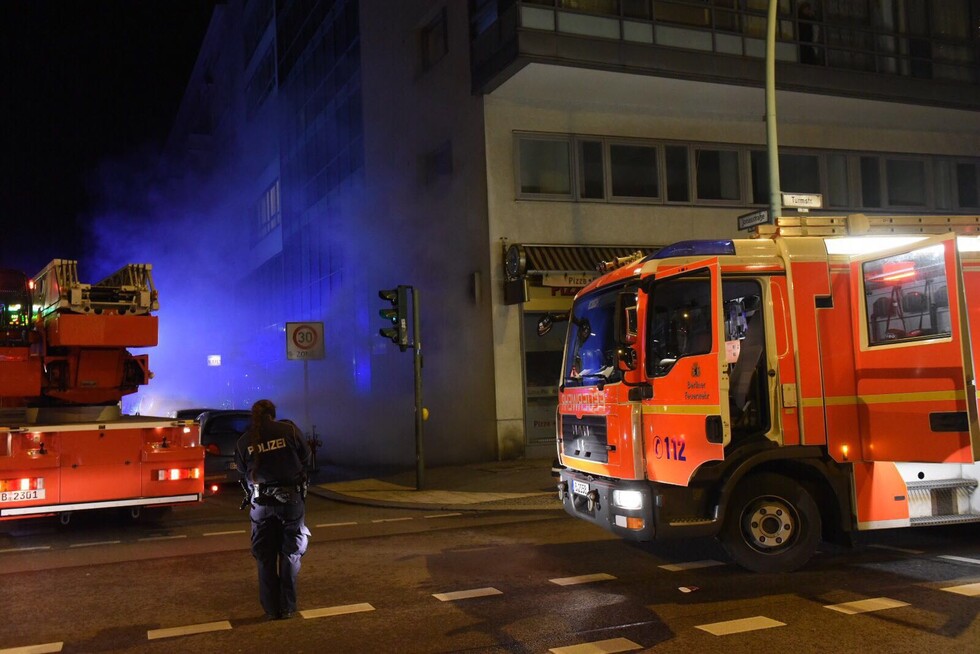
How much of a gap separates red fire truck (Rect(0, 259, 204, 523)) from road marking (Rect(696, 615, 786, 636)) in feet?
21.6

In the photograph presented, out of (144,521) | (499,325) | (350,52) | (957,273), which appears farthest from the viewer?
(350,52)

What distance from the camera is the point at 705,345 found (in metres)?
6.68

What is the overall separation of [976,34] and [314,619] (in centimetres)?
1918

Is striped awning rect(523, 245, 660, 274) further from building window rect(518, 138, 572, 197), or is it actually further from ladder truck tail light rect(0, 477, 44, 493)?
ladder truck tail light rect(0, 477, 44, 493)

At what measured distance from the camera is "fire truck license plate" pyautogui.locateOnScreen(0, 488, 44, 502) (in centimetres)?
896

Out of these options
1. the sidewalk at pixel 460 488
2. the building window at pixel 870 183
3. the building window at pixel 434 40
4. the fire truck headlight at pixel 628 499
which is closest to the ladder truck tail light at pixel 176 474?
the sidewalk at pixel 460 488

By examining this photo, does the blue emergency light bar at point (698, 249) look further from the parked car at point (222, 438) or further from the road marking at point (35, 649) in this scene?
the parked car at point (222, 438)

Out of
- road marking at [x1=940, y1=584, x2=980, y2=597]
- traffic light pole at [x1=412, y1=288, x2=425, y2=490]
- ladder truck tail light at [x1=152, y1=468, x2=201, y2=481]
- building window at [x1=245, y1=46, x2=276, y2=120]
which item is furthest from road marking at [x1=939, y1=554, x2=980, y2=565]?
building window at [x1=245, y1=46, x2=276, y2=120]

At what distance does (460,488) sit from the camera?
1365 centimetres

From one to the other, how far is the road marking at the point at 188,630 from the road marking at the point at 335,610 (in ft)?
1.81

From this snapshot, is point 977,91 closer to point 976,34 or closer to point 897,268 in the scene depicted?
point 976,34

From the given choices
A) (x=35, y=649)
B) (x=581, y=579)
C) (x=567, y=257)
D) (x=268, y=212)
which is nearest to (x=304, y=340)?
(x=567, y=257)

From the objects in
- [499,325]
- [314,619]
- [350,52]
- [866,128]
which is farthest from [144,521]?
[866,128]

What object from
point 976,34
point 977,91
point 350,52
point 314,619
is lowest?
point 314,619
